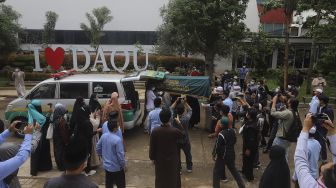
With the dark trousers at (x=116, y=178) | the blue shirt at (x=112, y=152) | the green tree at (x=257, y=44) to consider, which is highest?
the green tree at (x=257, y=44)

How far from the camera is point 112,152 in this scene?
233 inches

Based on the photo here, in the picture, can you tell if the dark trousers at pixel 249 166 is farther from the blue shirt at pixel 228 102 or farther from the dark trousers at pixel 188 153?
the blue shirt at pixel 228 102

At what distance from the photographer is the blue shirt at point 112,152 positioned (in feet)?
19.3

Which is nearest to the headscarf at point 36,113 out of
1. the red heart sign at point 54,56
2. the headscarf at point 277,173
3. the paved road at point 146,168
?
the paved road at point 146,168

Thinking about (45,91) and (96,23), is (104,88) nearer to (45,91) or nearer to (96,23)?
(45,91)

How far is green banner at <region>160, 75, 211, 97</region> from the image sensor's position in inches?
428

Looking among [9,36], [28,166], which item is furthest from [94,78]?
[9,36]

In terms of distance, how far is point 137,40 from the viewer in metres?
36.6

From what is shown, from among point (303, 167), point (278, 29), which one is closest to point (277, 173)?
point (303, 167)

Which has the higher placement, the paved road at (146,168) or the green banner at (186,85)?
the green banner at (186,85)

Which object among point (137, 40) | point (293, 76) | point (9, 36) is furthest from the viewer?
point (137, 40)

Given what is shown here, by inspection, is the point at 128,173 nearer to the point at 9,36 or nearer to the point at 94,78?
the point at 94,78

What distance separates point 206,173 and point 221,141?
1736 mm

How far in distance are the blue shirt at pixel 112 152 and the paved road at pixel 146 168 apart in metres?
1.54
